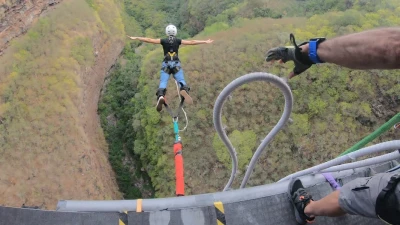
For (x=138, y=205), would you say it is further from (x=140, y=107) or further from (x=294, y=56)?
(x=140, y=107)

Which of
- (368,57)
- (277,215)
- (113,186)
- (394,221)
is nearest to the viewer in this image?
(368,57)

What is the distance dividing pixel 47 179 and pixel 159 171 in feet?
16.8

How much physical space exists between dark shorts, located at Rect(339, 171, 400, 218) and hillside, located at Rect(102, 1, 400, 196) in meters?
13.9

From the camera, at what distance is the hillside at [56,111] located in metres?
16.1

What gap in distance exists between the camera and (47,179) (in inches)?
641

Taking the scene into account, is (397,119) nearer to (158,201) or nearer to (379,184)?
(379,184)

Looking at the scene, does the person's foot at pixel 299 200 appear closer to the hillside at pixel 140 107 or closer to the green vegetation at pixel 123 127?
the hillside at pixel 140 107

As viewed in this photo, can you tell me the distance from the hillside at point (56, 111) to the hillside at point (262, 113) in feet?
9.01

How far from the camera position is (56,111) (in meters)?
18.8

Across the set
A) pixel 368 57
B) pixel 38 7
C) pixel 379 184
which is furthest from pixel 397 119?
pixel 38 7

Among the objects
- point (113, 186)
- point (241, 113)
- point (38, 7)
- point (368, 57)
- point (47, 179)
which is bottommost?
point (113, 186)

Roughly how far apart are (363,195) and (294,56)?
3.43 ft

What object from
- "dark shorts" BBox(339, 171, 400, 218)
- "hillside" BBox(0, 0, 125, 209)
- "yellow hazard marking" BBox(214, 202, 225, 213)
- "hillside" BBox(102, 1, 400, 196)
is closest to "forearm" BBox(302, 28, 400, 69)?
"dark shorts" BBox(339, 171, 400, 218)

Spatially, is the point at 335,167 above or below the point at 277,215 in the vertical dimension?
above
